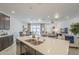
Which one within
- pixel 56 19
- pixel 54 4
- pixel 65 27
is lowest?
pixel 65 27

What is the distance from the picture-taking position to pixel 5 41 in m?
2.30

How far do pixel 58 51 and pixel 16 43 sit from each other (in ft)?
3.11

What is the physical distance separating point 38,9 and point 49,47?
2.85 feet

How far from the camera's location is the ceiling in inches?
88.0

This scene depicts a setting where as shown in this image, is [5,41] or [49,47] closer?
[49,47]

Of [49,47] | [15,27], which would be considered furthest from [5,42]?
[49,47]

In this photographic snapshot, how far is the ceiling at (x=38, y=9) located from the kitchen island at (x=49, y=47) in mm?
528

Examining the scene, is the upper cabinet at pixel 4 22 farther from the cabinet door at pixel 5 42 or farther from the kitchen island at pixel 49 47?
the kitchen island at pixel 49 47

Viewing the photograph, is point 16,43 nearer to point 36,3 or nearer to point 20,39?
point 20,39

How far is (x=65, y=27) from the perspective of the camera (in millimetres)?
2312

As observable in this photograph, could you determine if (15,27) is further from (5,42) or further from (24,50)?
(24,50)

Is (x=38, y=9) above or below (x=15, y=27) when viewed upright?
above

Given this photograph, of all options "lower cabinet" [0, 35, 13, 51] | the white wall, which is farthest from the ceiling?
"lower cabinet" [0, 35, 13, 51]

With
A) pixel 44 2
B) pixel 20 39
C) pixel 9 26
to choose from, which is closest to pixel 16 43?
pixel 20 39
